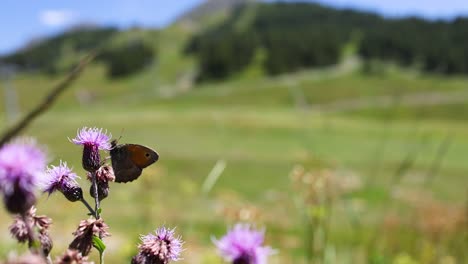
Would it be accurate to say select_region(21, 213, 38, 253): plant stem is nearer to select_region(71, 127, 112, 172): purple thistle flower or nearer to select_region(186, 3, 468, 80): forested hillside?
select_region(71, 127, 112, 172): purple thistle flower

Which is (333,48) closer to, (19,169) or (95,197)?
(95,197)

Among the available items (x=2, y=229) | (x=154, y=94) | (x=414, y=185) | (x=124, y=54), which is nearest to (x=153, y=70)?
(x=124, y=54)

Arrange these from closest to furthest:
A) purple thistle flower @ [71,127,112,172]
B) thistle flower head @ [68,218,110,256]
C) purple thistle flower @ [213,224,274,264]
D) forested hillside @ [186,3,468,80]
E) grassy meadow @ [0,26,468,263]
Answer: purple thistle flower @ [213,224,274,264], thistle flower head @ [68,218,110,256], purple thistle flower @ [71,127,112,172], grassy meadow @ [0,26,468,263], forested hillside @ [186,3,468,80]

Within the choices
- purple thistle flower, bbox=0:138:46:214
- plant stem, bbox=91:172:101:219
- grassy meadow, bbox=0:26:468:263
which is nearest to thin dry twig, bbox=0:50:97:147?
purple thistle flower, bbox=0:138:46:214

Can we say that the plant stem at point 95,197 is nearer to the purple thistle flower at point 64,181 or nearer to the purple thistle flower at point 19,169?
the purple thistle flower at point 64,181

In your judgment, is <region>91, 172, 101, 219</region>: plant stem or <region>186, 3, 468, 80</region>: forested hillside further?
<region>186, 3, 468, 80</region>: forested hillside
